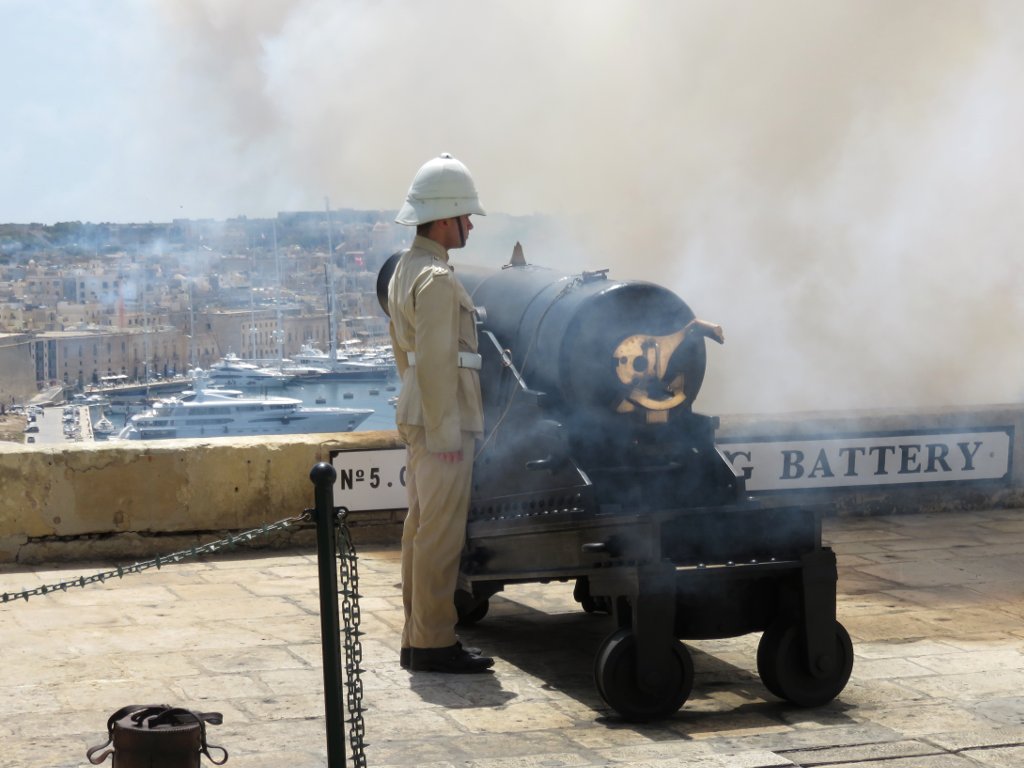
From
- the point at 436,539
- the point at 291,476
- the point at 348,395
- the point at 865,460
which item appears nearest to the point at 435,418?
the point at 436,539

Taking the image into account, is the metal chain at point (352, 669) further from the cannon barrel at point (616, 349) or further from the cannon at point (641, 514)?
the cannon barrel at point (616, 349)

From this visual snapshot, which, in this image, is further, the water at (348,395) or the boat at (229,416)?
the boat at (229,416)

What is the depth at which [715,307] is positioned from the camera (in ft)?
27.5

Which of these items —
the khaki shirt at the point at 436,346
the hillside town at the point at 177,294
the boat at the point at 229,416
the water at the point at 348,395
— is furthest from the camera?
the boat at the point at 229,416

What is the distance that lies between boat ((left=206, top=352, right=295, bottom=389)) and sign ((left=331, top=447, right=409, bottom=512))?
19593mm

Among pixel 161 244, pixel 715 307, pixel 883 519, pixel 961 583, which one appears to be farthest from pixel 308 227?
pixel 961 583

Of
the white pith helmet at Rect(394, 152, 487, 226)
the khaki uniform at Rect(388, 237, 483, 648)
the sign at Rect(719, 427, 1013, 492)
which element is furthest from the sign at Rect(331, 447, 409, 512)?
the white pith helmet at Rect(394, 152, 487, 226)

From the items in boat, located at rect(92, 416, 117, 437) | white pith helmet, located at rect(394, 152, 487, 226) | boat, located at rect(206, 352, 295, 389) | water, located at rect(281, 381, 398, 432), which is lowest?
boat, located at rect(92, 416, 117, 437)

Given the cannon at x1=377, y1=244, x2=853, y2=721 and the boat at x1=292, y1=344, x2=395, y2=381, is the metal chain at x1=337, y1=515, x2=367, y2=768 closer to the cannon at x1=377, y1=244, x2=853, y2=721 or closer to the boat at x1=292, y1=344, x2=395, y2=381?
the cannon at x1=377, y1=244, x2=853, y2=721

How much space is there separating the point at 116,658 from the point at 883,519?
435 centimetres

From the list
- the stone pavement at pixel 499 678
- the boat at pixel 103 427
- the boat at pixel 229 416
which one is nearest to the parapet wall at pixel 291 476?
the stone pavement at pixel 499 678

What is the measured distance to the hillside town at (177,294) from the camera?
38.0ft

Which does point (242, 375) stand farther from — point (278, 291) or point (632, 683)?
point (632, 683)

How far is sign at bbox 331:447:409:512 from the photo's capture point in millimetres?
7359
